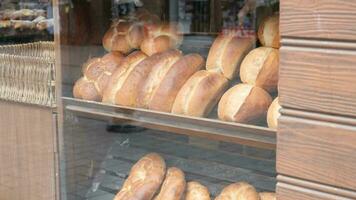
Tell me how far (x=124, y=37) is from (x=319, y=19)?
0.96 meters

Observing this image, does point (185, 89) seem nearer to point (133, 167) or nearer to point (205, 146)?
point (205, 146)

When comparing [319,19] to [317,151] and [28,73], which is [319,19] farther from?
[28,73]

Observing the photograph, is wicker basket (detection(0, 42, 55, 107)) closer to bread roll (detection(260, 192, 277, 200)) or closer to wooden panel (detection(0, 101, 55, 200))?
wooden panel (detection(0, 101, 55, 200))

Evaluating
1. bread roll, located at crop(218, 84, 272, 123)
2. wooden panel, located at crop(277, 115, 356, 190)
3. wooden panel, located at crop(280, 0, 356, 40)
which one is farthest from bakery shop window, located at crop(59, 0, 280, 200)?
wooden panel, located at crop(280, 0, 356, 40)

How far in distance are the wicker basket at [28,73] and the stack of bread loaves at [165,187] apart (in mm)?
439

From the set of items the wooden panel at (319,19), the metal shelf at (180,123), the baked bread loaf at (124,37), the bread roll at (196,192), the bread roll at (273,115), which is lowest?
the bread roll at (196,192)

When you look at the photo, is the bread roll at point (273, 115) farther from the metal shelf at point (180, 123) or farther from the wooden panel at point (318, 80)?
the wooden panel at point (318, 80)

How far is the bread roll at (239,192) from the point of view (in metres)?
1.72

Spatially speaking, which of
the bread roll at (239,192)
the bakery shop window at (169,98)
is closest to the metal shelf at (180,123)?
the bakery shop window at (169,98)

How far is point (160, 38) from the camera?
195 centimetres

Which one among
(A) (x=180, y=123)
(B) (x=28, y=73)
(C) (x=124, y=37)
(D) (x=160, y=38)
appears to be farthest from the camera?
(B) (x=28, y=73)

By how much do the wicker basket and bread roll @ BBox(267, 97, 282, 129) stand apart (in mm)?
934

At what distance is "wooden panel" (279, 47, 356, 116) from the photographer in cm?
121

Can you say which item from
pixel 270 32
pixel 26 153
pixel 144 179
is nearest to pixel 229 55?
pixel 270 32
